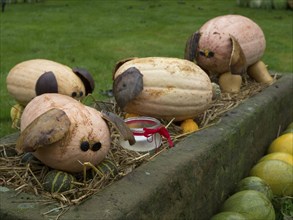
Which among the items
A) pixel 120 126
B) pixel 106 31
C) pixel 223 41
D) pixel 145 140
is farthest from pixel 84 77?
pixel 106 31

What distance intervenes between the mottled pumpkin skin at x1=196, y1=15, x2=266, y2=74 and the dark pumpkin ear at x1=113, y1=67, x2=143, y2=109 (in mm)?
963

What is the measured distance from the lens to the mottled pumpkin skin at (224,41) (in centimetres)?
392

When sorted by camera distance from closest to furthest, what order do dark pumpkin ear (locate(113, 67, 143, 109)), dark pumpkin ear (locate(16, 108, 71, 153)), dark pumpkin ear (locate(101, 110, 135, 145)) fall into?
dark pumpkin ear (locate(16, 108, 71, 153)) < dark pumpkin ear (locate(101, 110, 135, 145)) < dark pumpkin ear (locate(113, 67, 143, 109))

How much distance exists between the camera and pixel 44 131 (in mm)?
2303

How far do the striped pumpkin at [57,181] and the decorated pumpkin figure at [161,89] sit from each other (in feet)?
2.70

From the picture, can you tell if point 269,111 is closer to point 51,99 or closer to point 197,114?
point 197,114

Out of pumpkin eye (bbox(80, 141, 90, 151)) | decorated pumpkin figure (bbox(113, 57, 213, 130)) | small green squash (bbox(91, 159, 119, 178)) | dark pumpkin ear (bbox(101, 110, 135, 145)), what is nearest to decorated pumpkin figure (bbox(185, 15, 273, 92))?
decorated pumpkin figure (bbox(113, 57, 213, 130))

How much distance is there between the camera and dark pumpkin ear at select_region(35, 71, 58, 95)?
3.25 m

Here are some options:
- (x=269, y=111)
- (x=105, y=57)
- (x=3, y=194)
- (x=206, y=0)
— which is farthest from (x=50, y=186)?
(x=206, y=0)

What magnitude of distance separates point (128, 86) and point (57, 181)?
934 mm

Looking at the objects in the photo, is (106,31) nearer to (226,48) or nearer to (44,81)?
(226,48)

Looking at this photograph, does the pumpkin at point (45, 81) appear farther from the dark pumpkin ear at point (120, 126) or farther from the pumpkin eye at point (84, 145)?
the pumpkin eye at point (84, 145)

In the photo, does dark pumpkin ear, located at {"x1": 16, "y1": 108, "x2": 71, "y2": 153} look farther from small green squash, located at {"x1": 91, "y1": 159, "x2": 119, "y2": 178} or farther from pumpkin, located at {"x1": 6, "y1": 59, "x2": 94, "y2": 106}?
pumpkin, located at {"x1": 6, "y1": 59, "x2": 94, "y2": 106}

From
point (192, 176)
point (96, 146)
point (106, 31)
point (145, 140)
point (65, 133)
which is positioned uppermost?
point (65, 133)
